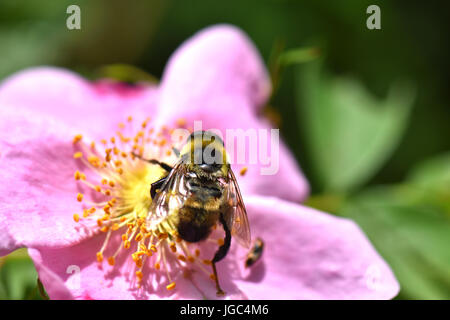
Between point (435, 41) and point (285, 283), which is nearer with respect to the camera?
point (285, 283)

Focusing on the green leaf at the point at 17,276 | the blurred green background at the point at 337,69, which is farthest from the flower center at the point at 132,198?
the blurred green background at the point at 337,69

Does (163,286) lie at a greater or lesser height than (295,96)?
lesser

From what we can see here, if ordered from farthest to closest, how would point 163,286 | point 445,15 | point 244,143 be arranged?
point 445,15 → point 244,143 → point 163,286

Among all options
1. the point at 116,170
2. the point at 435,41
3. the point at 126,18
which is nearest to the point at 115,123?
the point at 116,170

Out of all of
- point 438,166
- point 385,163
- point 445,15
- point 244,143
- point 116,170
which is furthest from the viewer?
point 445,15

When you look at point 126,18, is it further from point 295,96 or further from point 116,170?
point 116,170

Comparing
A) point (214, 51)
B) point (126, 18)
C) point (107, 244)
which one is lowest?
point (107, 244)

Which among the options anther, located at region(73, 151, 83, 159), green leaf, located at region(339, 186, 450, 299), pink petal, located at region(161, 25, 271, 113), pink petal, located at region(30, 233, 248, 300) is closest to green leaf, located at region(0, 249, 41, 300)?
pink petal, located at region(30, 233, 248, 300)
